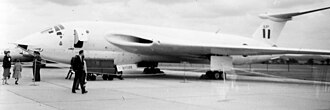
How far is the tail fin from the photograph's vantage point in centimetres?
1966

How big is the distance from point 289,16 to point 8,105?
16.3 meters

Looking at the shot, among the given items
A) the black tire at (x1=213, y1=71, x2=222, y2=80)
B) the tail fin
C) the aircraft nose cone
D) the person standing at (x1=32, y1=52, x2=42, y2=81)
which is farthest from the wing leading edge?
the tail fin

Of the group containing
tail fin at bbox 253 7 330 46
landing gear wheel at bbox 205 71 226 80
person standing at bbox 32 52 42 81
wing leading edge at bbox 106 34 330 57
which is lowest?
landing gear wheel at bbox 205 71 226 80

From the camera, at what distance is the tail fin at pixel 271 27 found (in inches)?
774

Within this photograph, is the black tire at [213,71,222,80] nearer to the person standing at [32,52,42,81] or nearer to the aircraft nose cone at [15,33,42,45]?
the person standing at [32,52,42,81]

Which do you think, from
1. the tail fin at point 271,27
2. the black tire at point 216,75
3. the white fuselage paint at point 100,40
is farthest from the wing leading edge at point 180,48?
the tail fin at point 271,27

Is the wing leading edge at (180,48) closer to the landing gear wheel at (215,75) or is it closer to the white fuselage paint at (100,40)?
the white fuselage paint at (100,40)

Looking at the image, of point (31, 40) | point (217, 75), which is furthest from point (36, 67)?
point (217, 75)

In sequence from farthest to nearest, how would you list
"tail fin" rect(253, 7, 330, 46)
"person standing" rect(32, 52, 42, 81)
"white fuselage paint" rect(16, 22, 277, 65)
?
1. "tail fin" rect(253, 7, 330, 46)
2. "white fuselage paint" rect(16, 22, 277, 65)
3. "person standing" rect(32, 52, 42, 81)

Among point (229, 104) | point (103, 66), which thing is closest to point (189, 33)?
point (103, 66)

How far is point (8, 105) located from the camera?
645 cm

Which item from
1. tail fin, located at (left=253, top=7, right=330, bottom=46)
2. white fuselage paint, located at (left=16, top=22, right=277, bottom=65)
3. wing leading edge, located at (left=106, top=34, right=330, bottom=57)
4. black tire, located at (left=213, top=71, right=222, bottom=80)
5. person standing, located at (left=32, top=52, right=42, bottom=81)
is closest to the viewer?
person standing, located at (left=32, top=52, right=42, bottom=81)

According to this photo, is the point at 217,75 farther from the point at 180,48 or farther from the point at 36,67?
the point at 36,67

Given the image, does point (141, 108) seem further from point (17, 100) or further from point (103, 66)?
point (103, 66)
